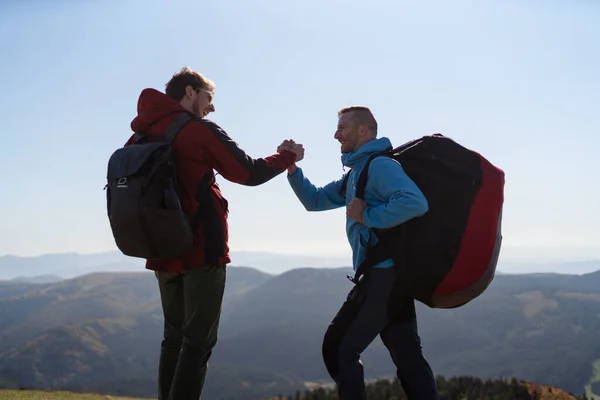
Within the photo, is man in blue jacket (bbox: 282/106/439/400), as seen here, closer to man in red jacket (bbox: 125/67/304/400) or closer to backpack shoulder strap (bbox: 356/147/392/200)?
backpack shoulder strap (bbox: 356/147/392/200)

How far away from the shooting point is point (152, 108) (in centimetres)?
525

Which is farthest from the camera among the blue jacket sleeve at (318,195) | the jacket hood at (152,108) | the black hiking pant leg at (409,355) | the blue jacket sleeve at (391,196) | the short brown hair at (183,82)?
the blue jacket sleeve at (318,195)

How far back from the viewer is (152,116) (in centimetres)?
525

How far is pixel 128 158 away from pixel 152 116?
0.57m

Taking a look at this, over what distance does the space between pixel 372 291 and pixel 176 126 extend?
2324mm

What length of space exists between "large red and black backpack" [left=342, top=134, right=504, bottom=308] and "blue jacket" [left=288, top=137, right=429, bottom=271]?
0.17 m

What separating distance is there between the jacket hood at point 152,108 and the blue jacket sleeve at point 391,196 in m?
1.95

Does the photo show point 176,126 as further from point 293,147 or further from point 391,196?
point 391,196

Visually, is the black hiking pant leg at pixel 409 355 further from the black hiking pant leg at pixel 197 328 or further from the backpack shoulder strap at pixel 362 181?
the black hiking pant leg at pixel 197 328

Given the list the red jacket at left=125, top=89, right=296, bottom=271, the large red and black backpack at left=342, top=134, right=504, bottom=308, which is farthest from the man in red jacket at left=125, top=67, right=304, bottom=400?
the large red and black backpack at left=342, top=134, right=504, bottom=308

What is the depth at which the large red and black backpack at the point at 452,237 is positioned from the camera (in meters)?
4.74

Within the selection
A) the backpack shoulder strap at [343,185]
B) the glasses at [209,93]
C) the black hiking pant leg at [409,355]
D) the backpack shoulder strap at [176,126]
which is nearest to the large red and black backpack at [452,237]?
the black hiking pant leg at [409,355]

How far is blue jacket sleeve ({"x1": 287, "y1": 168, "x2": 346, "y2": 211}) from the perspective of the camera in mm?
6078

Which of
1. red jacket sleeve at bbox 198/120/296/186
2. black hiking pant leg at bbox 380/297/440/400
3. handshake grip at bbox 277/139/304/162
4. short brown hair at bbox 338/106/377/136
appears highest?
short brown hair at bbox 338/106/377/136
